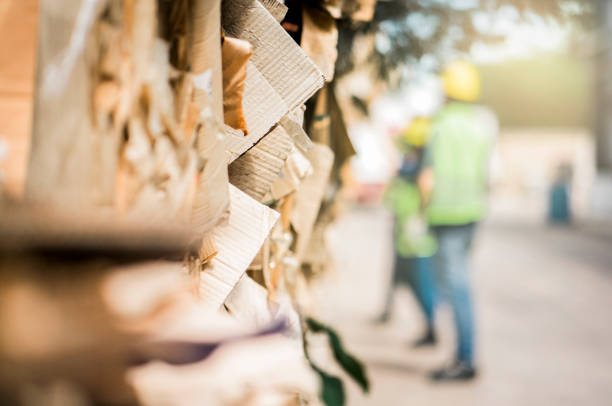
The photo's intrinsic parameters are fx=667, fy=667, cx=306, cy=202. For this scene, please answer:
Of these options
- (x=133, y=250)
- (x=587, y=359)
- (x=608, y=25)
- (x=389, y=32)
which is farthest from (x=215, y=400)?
(x=608, y=25)

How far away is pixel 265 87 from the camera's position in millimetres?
1473

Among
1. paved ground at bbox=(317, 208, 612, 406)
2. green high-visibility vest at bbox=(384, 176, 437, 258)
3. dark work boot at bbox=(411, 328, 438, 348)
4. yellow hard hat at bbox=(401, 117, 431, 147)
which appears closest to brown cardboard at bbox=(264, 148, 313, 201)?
paved ground at bbox=(317, 208, 612, 406)

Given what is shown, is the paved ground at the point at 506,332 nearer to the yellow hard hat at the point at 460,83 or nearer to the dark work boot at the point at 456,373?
the dark work boot at the point at 456,373

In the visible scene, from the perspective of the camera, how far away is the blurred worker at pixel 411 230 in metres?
5.89

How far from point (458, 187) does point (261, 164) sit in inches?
136

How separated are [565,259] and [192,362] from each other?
1181cm

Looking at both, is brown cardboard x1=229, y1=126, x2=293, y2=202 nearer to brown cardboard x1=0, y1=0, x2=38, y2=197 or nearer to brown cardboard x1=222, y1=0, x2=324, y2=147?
brown cardboard x1=222, y1=0, x2=324, y2=147

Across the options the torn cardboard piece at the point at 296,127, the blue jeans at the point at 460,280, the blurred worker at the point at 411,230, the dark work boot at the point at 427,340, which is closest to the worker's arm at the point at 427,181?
the blue jeans at the point at 460,280

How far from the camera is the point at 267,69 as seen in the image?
1529mm

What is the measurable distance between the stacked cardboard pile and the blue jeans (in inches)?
135

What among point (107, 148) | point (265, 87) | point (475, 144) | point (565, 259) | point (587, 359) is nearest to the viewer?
point (107, 148)

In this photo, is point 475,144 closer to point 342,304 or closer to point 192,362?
point 342,304

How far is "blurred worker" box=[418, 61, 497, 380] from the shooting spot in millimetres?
4688

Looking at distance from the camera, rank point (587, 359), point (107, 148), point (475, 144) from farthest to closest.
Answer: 1. point (587, 359)
2. point (475, 144)
3. point (107, 148)
